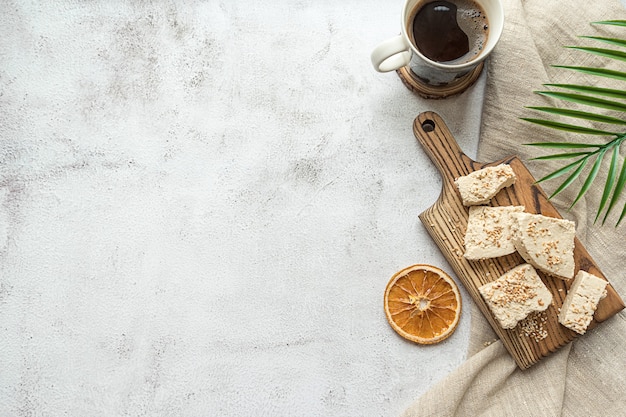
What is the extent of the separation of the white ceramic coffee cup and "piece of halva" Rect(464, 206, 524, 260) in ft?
1.15

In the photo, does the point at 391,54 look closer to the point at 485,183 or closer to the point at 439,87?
the point at 439,87

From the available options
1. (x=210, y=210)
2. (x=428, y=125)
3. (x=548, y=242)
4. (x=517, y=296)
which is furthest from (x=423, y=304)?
(x=210, y=210)

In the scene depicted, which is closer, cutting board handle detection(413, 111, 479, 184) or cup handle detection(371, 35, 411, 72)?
cup handle detection(371, 35, 411, 72)

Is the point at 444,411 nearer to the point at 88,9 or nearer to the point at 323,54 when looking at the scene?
the point at 323,54

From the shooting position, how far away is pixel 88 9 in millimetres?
1591

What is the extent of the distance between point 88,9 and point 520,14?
45.8 inches

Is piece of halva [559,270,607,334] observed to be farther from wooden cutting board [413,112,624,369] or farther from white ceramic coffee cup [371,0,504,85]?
white ceramic coffee cup [371,0,504,85]

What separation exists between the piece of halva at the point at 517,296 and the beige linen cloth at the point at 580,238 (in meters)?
0.10

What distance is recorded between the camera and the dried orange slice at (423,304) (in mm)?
1435

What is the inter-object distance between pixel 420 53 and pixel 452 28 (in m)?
0.13

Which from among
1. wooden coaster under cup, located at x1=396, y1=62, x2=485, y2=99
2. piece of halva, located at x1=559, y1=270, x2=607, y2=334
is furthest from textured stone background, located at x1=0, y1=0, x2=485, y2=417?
piece of halva, located at x1=559, y1=270, x2=607, y2=334

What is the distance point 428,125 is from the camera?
→ 1.49 metres

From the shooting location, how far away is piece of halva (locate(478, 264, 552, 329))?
4.42 ft

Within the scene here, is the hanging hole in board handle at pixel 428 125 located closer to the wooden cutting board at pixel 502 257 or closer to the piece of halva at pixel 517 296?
the wooden cutting board at pixel 502 257
